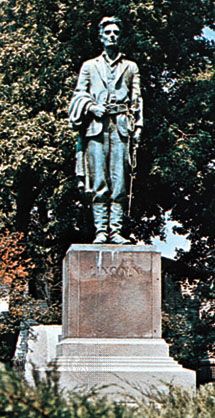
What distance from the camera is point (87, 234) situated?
2320cm

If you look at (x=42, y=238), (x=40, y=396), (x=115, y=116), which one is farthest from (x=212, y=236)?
(x=40, y=396)

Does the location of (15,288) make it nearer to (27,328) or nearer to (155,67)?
(27,328)

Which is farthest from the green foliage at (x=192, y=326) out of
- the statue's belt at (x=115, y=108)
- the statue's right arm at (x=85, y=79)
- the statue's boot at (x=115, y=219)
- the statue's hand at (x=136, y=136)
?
the statue's right arm at (x=85, y=79)

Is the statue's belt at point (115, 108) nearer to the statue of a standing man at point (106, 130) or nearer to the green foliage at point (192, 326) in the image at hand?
the statue of a standing man at point (106, 130)

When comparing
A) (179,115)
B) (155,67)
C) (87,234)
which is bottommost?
(87,234)

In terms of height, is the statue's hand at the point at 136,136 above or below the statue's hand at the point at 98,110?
below

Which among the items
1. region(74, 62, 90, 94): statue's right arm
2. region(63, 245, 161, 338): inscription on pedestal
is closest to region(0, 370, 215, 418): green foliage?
region(63, 245, 161, 338): inscription on pedestal

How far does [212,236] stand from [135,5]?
7151mm

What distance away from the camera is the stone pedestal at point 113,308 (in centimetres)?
947

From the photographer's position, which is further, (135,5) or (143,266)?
(135,5)

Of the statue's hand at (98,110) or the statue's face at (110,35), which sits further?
the statue's face at (110,35)

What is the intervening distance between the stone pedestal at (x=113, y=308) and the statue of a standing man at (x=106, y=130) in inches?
17.9

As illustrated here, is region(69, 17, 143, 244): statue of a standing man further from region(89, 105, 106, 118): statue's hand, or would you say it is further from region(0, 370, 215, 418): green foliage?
region(0, 370, 215, 418): green foliage

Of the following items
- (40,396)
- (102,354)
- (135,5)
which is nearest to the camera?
(40,396)
